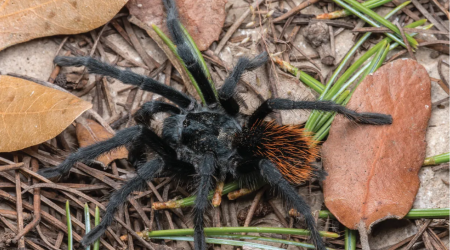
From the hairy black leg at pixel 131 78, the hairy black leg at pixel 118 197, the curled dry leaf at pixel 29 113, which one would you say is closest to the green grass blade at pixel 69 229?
the hairy black leg at pixel 118 197

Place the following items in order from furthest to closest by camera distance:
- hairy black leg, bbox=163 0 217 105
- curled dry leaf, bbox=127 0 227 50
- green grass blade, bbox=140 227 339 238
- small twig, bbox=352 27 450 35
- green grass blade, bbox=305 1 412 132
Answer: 1. curled dry leaf, bbox=127 0 227 50
2. small twig, bbox=352 27 450 35
3. green grass blade, bbox=305 1 412 132
4. hairy black leg, bbox=163 0 217 105
5. green grass blade, bbox=140 227 339 238

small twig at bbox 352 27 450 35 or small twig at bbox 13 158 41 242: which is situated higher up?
small twig at bbox 352 27 450 35

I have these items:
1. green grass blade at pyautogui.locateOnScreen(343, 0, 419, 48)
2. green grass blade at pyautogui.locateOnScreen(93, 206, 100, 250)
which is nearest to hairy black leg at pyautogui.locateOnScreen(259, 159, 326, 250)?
green grass blade at pyautogui.locateOnScreen(93, 206, 100, 250)

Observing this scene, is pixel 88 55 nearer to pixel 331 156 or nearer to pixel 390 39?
pixel 331 156

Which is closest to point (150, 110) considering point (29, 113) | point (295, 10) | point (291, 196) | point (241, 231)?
point (29, 113)

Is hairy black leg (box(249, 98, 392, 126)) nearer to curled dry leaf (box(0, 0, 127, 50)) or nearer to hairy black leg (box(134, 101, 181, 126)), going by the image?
hairy black leg (box(134, 101, 181, 126))

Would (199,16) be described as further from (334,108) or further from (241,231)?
(241,231)

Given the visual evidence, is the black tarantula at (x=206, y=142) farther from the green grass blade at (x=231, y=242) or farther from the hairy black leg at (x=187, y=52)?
the green grass blade at (x=231, y=242)
